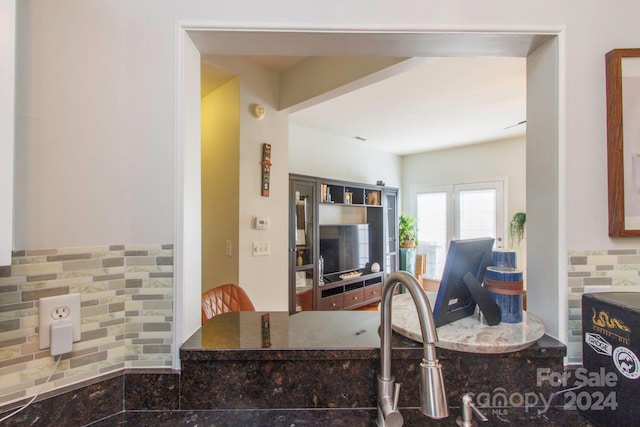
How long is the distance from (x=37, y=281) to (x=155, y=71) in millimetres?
632

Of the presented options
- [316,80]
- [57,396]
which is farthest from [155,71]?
[316,80]

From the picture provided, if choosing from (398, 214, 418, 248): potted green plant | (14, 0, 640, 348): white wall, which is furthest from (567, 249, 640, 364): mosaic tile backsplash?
(398, 214, 418, 248): potted green plant

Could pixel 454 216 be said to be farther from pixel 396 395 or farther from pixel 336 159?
pixel 396 395

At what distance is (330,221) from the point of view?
4.24 meters

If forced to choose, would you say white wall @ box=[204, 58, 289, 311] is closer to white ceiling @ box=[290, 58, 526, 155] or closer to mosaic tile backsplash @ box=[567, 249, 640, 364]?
white ceiling @ box=[290, 58, 526, 155]

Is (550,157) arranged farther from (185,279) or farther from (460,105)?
(460,105)

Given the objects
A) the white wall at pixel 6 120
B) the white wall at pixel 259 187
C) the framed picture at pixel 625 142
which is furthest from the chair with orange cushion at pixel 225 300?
the framed picture at pixel 625 142

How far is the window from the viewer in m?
4.66

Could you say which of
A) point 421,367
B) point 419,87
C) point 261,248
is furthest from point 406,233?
point 421,367

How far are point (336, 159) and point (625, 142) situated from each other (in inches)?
148

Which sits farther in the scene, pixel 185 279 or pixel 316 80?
pixel 316 80

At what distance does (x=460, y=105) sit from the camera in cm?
314

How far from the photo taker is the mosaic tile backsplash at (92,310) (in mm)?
674

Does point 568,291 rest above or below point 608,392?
above
